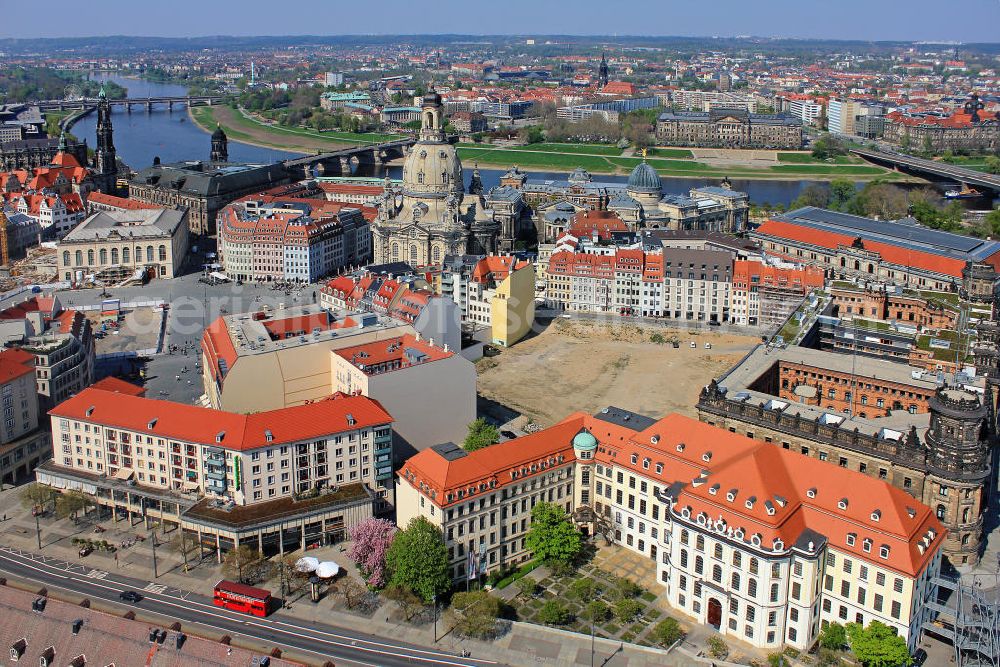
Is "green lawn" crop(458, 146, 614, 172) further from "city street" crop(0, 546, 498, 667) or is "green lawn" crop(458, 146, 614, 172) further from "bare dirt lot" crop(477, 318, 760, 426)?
"city street" crop(0, 546, 498, 667)

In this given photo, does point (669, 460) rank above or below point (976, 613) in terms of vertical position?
above

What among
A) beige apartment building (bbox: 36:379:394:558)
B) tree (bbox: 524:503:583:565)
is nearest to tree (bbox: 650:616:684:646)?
tree (bbox: 524:503:583:565)

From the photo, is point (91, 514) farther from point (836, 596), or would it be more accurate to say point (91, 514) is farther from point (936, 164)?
point (936, 164)

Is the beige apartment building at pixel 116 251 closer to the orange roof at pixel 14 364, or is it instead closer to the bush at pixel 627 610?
the orange roof at pixel 14 364

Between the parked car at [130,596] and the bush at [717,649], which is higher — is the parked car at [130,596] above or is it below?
above

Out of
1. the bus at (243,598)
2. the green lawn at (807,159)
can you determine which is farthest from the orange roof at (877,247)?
the green lawn at (807,159)

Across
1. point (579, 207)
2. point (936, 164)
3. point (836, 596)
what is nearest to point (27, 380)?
point (836, 596)
